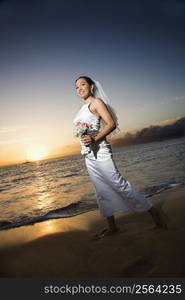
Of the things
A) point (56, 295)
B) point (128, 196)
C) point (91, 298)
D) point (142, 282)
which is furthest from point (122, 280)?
point (128, 196)

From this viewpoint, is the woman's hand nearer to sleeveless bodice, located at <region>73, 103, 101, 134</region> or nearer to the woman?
→ the woman

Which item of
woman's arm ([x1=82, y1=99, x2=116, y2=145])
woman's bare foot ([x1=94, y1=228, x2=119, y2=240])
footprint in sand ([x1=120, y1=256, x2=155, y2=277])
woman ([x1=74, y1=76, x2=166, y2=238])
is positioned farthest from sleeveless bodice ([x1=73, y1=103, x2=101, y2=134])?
footprint in sand ([x1=120, y1=256, x2=155, y2=277])

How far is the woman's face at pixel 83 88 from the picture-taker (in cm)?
282

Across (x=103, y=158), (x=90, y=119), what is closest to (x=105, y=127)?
(x=90, y=119)

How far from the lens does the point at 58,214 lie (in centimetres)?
471

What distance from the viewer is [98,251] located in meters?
2.46

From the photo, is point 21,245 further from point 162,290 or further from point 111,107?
point 111,107

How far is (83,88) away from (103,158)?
0.98m

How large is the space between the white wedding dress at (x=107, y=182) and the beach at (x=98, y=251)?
1.33ft

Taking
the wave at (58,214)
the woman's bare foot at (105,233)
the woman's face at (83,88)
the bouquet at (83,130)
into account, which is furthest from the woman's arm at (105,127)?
the wave at (58,214)

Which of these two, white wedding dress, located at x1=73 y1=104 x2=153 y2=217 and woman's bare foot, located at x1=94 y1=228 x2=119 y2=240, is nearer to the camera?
white wedding dress, located at x1=73 y1=104 x2=153 y2=217

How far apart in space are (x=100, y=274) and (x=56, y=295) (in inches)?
17.9

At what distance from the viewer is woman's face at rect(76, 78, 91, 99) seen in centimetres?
282

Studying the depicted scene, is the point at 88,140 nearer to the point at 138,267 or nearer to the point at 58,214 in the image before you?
the point at 138,267
